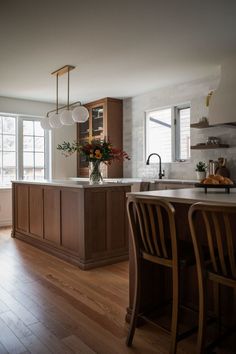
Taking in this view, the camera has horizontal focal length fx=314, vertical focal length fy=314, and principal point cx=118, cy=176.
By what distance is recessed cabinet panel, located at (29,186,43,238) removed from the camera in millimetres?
4289

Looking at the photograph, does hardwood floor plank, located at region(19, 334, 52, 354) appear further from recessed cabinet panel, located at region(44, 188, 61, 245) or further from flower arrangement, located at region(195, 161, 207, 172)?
flower arrangement, located at region(195, 161, 207, 172)

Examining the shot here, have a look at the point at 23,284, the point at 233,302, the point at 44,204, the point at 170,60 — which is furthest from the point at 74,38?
the point at 233,302

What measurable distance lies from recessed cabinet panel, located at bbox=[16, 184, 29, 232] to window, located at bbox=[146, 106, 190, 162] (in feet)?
7.62

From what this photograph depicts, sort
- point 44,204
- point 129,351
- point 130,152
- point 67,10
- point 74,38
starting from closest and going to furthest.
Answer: point 129,351
point 67,10
point 74,38
point 44,204
point 130,152

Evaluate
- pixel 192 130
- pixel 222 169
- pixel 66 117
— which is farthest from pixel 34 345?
pixel 192 130

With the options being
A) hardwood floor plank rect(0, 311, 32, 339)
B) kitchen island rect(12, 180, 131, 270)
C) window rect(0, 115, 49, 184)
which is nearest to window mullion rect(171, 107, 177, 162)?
kitchen island rect(12, 180, 131, 270)

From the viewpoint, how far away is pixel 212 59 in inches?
155

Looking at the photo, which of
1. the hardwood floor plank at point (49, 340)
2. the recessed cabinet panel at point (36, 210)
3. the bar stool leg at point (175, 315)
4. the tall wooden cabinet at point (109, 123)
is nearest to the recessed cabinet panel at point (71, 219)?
A: the recessed cabinet panel at point (36, 210)

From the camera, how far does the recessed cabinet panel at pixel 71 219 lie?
11.5 feet

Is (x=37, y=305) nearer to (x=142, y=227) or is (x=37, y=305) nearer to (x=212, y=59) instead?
(x=142, y=227)

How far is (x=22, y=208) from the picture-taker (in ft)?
15.9

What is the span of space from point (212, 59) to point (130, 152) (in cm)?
256

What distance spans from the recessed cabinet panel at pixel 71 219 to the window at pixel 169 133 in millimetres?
2298

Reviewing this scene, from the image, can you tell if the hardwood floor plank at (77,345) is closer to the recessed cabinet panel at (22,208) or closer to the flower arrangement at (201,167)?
the recessed cabinet panel at (22,208)
